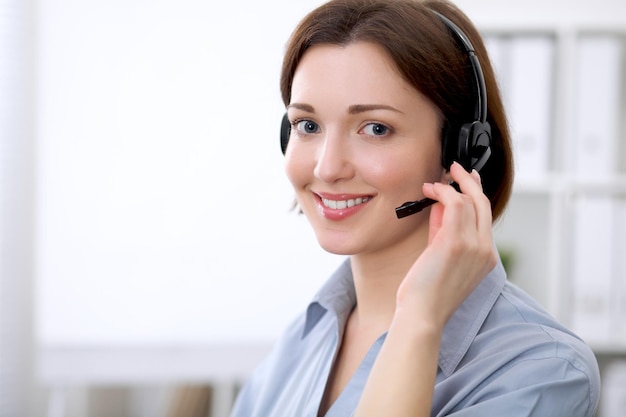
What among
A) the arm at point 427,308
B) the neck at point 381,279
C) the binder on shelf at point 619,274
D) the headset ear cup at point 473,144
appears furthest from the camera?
the binder on shelf at point 619,274

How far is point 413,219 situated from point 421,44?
0.27 m

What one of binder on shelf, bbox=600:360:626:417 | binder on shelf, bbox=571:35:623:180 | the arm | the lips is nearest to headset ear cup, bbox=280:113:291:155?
the lips

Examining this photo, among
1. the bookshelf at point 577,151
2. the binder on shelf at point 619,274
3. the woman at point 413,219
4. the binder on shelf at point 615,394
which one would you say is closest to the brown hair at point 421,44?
the woman at point 413,219

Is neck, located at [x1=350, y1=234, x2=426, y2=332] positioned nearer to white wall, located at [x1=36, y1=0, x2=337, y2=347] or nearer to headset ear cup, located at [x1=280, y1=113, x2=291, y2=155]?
headset ear cup, located at [x1=280, y1=113, x2=291, y2=155]

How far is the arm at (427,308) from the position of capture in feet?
2.80

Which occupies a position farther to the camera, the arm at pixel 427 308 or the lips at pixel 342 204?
the lips at pixel 342 204

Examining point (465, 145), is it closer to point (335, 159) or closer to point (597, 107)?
point (335, 159)

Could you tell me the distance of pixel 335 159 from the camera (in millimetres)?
1033

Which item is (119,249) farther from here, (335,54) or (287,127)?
(335,54)

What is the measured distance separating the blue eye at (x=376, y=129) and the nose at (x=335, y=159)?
3 cm

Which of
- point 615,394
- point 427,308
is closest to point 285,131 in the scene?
point 427,308

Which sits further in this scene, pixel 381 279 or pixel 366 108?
pixel 381 279

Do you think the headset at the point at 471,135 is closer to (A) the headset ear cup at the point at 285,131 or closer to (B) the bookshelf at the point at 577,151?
(A) the headset ear cup at the point at 285,131

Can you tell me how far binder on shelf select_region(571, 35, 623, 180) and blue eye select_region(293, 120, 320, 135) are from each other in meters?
1.18
